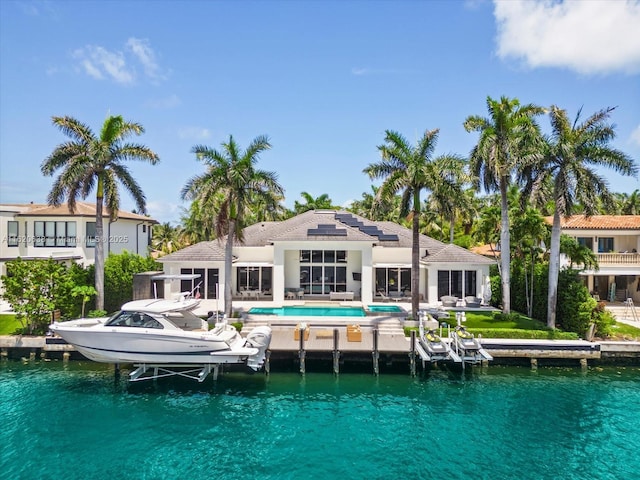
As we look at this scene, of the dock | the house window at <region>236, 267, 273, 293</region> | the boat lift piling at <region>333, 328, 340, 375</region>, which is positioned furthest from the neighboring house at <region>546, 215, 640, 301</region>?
the house window at <region>236, 267, 273, 293</region>

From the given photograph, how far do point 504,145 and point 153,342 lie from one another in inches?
924

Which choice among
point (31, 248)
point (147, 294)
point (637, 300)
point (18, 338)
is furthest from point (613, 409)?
point (31, 248)

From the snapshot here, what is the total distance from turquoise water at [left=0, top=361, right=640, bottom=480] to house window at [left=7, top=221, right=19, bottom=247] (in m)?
17.8

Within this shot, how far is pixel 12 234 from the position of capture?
35469mm

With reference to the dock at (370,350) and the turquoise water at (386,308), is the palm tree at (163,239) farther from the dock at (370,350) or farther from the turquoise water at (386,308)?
the turquoise water at (386,308)

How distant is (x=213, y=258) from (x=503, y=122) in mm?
22200

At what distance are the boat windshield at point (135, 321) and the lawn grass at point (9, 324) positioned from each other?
975cm

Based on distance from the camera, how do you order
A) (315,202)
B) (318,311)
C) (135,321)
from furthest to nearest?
(315,202)
(318,311)
(135,321)

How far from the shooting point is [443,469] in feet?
44.0

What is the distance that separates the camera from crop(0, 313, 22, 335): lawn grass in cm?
2505

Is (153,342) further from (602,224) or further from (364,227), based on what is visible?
(602,224)

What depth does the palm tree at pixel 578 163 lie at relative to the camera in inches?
936

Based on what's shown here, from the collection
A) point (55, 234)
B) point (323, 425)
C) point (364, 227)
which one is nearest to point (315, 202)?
point (364, 227)

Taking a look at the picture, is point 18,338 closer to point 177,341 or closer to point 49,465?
point 177,341
